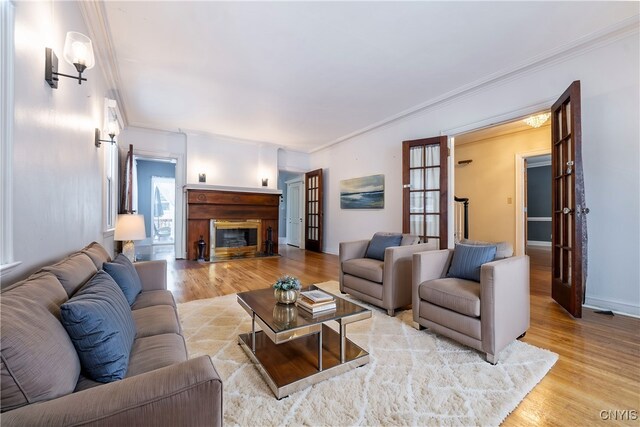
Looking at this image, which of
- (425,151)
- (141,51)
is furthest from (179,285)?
(425,151)

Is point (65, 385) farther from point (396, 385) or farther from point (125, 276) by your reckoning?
point (396, 385)

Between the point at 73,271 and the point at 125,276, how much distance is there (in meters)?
0.47

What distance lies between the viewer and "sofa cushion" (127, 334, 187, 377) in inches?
43.4

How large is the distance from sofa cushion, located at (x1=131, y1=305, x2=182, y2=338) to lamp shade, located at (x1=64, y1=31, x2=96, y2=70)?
1610 millimetres

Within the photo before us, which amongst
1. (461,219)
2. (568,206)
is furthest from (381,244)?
(461,219)

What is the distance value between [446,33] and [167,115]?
4.54 metres

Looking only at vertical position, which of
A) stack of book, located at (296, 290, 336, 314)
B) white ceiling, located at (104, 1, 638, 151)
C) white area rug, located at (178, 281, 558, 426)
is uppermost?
white ceiling, located at (104, 1, 638, 151)

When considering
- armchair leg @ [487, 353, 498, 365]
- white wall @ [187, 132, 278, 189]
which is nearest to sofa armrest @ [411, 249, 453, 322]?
armchair leg @ [487, 353, 498, 365]

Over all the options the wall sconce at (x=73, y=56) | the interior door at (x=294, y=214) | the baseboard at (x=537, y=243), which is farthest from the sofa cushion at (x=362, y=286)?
the baseboard at (x=537, y=243)

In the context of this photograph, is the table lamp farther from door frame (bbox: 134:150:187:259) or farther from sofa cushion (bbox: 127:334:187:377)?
door frame (bbox: 134:150:187:259)

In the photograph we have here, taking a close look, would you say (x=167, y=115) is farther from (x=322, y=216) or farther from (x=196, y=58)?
(x=322, y=216)

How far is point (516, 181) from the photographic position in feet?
17.1

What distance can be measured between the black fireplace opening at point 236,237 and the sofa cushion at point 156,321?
4329 millimetres

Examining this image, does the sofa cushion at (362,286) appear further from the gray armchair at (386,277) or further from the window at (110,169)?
the window at (110,169)
